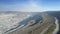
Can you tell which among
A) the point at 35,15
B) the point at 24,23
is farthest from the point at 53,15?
the point at 24,23

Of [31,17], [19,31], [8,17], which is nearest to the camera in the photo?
[19,31]

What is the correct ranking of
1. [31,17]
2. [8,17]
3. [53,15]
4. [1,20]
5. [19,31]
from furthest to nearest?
[53,15] → [31,17] → [8,17] → [1,20] → [19,31]

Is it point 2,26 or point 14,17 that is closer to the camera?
point 2,26

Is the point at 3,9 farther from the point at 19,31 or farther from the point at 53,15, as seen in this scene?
the point at 53,15

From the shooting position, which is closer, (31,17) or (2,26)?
(2,26)

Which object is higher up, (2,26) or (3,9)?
(3,9)

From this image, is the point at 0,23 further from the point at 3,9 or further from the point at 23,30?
the point at 23,30

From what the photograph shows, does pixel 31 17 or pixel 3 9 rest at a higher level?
pixel 3 9

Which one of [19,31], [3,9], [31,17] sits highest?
[3,9]

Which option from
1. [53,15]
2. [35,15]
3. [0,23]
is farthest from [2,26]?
[53,15]
